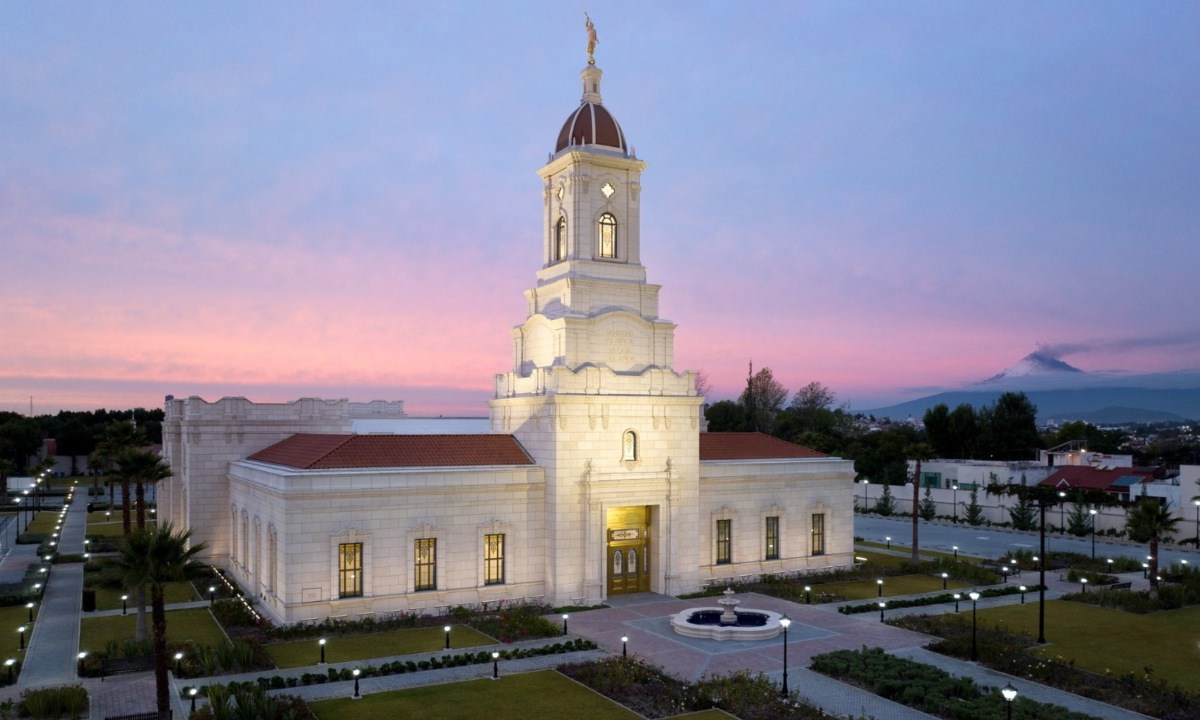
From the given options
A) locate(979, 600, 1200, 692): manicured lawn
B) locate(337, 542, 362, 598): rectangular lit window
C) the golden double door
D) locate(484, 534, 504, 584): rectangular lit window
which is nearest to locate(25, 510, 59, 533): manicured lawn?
locate(337, 542, 362, 598): rectangular lit window

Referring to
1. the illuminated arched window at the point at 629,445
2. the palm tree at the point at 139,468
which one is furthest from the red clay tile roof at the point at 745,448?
the palm tree at the point at 139,468

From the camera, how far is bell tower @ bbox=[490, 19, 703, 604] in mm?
37688

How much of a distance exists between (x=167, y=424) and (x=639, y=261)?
31165 millimetres

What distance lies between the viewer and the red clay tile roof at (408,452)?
36.5 m

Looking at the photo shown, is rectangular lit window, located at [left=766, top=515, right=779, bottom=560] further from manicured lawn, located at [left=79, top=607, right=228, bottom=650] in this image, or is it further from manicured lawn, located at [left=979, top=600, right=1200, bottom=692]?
manicured lawn, located at [left=79, top=607, right=228, bottom=650]

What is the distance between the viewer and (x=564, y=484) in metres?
37.4

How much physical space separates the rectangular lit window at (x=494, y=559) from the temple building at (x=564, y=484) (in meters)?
0.05

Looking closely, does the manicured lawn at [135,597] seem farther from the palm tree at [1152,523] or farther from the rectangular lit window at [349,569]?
the palm tree at [1152,523]

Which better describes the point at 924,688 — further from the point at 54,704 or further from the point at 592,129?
the point at 592,129

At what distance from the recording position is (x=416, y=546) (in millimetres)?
35312

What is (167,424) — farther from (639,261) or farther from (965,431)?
(965,431)

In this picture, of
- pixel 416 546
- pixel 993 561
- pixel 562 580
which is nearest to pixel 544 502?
pixel 562 580

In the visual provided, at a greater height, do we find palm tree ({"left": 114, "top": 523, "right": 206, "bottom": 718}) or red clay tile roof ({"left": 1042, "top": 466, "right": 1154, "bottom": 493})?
palm tree ({"left": 114, "top": 523, "right": 206, "bottom": 718})

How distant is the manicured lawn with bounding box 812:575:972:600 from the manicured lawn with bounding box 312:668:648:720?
18.6 m
